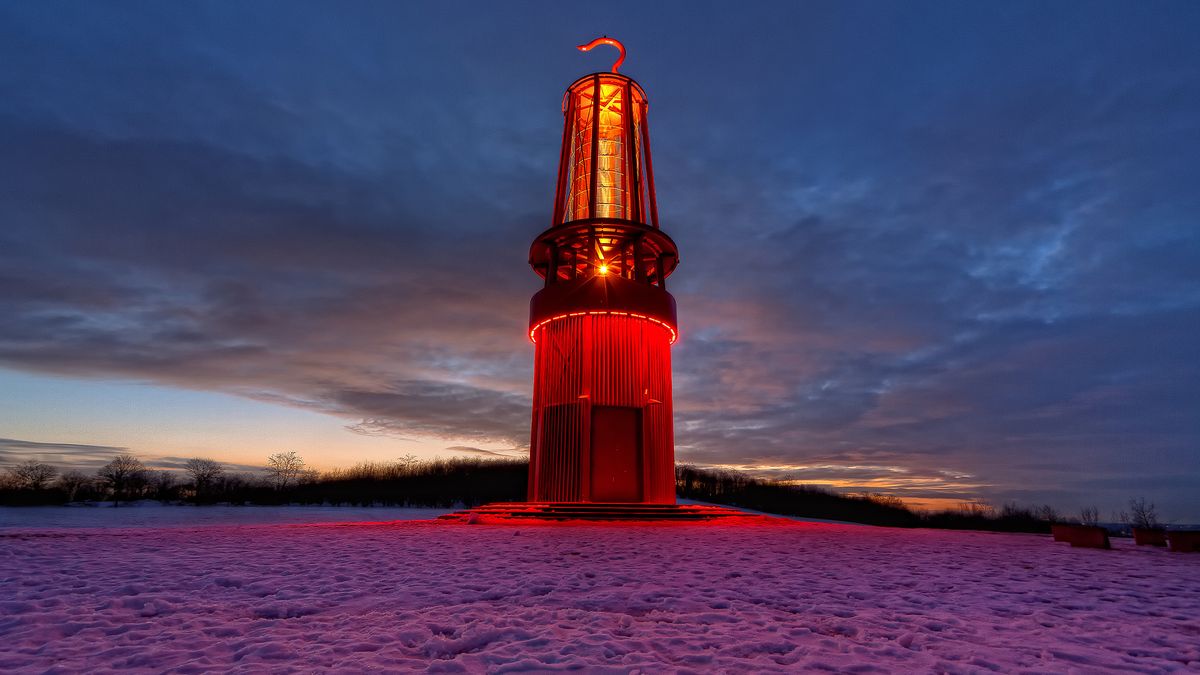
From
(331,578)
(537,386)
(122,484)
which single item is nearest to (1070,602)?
(331,578)

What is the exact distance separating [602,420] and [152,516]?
18536mm

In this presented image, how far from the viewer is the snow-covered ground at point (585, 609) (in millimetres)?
3492

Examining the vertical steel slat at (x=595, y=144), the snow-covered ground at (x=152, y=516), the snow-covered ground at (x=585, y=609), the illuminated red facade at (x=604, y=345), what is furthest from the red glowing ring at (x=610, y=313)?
the snow-covered ground at (x=585, y=609)

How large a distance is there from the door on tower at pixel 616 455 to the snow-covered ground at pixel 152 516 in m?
7.50

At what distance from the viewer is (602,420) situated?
15.2 m

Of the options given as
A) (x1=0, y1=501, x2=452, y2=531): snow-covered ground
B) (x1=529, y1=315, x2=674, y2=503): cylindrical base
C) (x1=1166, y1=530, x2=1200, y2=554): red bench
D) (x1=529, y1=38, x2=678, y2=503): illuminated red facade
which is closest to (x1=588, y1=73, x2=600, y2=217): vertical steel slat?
(x1=529, y1=38, x2=678, y2=503): illuminated red facade

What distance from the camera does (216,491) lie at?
34.3 m

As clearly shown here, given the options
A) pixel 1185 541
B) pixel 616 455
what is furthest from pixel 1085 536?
pixel 616 455

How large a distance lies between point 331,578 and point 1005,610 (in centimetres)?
623

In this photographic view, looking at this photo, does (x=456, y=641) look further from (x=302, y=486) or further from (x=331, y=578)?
(x=302, y=486)

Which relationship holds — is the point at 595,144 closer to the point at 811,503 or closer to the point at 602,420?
the point at 602,420

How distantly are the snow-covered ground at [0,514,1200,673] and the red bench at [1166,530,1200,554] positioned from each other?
1.32m

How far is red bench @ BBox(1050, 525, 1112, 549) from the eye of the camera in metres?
9.98

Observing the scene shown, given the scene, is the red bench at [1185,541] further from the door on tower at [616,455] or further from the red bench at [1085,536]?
the door on tower at [616,455]
